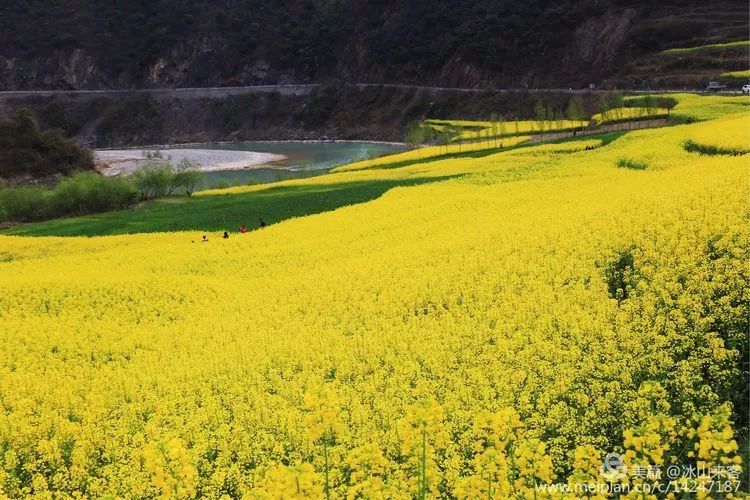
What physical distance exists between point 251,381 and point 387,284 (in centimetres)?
667

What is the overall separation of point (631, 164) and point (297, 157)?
110 m

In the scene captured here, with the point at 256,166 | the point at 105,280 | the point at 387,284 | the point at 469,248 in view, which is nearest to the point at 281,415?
the point at 387,284

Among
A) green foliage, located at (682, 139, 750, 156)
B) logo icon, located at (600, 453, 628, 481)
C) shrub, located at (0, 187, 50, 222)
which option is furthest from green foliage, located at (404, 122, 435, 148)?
logo icon, located at (600, 453, 628, 481)

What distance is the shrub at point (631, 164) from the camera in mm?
37094

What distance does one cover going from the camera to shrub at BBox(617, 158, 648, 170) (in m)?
37.1

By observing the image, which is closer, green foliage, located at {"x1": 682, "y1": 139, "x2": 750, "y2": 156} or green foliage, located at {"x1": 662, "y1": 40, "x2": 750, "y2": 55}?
green foliage, located at {"x1": 682, "y1": 139, "x2": 750, "y2": 156}

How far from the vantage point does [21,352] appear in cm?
1934

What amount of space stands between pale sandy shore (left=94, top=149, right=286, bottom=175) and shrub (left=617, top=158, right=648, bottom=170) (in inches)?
3584

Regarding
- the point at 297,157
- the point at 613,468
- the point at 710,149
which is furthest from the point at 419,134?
the point at 613,468

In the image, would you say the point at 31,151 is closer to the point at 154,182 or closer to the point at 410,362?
the point at 154,182

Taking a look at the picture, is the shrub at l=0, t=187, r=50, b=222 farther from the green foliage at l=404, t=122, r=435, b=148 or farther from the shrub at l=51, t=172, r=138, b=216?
the green foliage at l=404, t=122, r=435, b=148

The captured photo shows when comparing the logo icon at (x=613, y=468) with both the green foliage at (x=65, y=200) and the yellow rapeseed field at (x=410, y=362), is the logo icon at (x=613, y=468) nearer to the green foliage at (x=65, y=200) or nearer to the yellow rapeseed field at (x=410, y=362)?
the yellow rapeseed field at (x=410, y=362)

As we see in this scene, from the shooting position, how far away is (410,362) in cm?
1491

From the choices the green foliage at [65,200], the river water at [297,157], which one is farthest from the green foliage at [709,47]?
the green foliage at [65,200]
